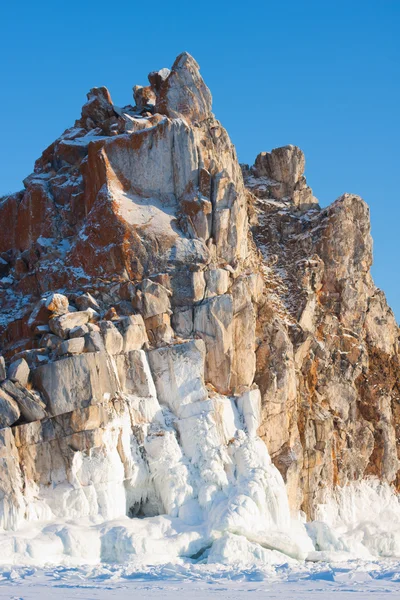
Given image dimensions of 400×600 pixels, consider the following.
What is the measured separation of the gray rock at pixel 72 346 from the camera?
4734 centimetres

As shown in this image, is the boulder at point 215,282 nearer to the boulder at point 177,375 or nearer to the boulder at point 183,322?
the boulder at point 183,322

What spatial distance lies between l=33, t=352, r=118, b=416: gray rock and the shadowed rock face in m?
0.06

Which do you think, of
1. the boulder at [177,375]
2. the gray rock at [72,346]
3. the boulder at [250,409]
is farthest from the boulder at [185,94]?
the gray rock at [72,346]

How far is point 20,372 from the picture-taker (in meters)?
46.3

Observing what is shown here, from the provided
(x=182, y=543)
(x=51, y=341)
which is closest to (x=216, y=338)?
(x=51, y=341)

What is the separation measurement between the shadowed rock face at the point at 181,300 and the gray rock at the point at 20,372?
0.71 feet

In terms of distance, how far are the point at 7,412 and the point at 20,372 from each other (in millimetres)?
1960

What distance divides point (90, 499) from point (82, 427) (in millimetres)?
3103

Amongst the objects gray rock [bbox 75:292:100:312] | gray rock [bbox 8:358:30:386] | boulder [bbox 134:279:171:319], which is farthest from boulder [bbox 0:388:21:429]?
boulder [bbox 134:279:171:319]

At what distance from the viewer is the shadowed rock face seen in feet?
157

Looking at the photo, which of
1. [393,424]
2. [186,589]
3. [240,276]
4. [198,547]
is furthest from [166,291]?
[393,424]

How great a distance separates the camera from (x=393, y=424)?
6819 cm

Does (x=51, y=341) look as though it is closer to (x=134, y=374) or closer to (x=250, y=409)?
(x=134, y=374)

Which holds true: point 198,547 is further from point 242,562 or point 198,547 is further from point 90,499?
point 90,499
